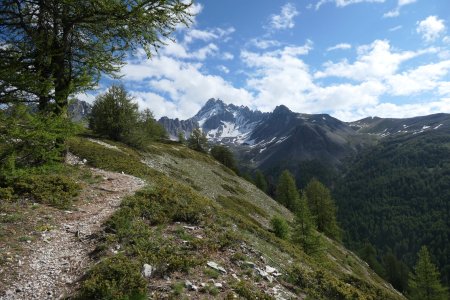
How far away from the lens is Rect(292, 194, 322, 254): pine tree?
3853cm

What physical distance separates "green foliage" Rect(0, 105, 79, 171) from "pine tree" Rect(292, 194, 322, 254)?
3189 centimetres

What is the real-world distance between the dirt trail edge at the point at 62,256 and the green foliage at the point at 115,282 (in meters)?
0.69

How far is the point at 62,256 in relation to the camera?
39.5 feet

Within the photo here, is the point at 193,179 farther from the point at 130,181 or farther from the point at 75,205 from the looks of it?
the point at 75,205

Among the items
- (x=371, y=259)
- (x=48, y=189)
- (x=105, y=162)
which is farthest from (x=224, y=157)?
(x=48, y=189)

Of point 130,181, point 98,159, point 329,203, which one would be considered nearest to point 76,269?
point 130,181

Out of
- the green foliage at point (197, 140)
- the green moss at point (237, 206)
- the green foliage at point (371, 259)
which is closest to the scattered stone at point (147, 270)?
the green moss at point (237, 206)

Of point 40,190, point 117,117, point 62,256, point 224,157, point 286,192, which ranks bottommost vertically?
point 286,192

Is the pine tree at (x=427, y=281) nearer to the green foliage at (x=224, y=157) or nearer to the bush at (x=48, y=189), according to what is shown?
the bush at (x=48, y=189)

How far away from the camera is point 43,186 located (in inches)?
674

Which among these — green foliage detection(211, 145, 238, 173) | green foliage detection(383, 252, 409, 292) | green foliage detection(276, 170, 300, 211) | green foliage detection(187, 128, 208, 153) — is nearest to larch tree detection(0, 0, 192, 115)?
green foliage detection(276, 170, 300, 211)

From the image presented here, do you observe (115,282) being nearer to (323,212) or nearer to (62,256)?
(62,256)

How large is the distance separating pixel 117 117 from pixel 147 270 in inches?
1471

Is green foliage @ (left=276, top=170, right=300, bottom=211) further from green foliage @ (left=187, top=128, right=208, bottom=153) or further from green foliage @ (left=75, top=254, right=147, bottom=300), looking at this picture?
green foliage @ (left=75, top=254, right=147, bottom=300)
